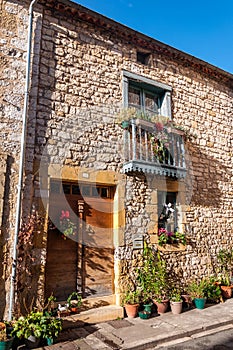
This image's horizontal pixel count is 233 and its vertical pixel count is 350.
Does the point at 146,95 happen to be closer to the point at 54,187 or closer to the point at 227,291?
the point at 54,187

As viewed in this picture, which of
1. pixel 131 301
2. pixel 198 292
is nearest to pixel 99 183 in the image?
pixel 131 301

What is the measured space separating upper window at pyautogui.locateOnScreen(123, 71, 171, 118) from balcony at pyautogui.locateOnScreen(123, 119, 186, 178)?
69 cm

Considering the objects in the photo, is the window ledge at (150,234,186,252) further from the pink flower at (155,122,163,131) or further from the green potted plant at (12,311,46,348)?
the green potted plant at (12,311,46,348)

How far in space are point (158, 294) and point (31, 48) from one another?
17.8 feet

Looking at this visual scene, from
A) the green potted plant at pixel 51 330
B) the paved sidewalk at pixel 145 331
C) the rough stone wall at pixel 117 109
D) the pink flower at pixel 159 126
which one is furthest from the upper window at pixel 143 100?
the green potted plant at pixel 51 330

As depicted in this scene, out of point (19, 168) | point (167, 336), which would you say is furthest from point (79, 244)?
point (167, 336)

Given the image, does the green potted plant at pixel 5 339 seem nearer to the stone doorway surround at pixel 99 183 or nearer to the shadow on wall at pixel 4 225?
the shadow on wall at pixel 4 225

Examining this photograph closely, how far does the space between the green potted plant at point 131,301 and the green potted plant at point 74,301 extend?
3.01ft

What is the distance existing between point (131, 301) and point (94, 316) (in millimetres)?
787

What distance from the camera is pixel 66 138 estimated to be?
16.8 ft

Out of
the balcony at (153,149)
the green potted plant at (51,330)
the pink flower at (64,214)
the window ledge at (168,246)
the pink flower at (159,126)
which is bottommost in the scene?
the green potted plant at (51,330)

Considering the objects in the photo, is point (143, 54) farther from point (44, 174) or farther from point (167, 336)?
point (167, 336)

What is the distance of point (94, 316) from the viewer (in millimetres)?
4617

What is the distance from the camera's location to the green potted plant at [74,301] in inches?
178
